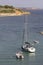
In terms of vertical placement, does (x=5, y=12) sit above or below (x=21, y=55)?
below

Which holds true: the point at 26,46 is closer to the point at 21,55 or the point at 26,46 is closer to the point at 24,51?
the point at 24,51

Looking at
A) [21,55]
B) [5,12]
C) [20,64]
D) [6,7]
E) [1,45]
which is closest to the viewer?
[20,64]

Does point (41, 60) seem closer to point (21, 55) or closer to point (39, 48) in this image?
point (21, 55)

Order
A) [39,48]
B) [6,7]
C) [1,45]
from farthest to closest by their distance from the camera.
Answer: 1. [6,7]
2. [1,45]
3. [39,48]

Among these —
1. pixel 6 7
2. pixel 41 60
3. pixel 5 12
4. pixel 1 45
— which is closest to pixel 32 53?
pixel 41 60

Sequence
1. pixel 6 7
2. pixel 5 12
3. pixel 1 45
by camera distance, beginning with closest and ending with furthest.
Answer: pixel 1 45
pixel 5 12
pixel 6 7

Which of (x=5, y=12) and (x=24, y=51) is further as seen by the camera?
(x=5, y=12)

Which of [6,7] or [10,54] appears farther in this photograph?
[6,7]

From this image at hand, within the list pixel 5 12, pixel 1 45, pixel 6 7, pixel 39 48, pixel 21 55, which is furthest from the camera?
pixel 6 7

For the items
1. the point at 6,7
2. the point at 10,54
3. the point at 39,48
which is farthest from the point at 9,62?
the point at 6,7
